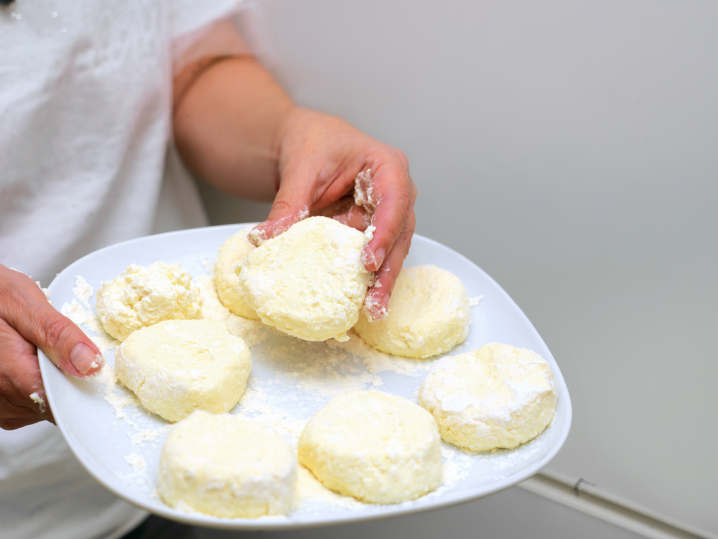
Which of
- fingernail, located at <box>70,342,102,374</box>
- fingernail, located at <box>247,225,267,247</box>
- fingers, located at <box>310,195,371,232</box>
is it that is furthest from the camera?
fingers, located at <box>310,195,371,232</box>

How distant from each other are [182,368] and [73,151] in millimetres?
838

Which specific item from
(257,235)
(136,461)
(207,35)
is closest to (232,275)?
(257,235)

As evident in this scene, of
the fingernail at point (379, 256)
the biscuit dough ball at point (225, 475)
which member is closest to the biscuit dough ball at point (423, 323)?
the fingernail at point (379, 256)

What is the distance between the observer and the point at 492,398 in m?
0.90

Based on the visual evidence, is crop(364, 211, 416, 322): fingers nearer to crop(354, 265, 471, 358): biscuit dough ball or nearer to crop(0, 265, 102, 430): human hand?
crop(354, 265, 471, 358): biscuit dough ball

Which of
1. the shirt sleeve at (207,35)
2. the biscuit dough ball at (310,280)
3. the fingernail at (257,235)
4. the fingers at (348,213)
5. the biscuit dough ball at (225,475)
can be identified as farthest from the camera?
the shirt sleeve at (207,35)

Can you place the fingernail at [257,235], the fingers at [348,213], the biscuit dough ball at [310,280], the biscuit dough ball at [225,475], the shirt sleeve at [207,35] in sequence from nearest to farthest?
the biscuit dough ball at [225,475] → the biscuit dough ball at [310,280] → the fingernail at [257,235] → the fingers at [348,213] → the shirt sleeve at [207,35]

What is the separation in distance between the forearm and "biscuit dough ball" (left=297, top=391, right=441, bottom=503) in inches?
35.4

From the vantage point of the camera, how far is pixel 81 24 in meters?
1.34

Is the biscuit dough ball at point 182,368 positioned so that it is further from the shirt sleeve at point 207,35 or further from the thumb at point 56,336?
the shirt sleeve at point 207,35

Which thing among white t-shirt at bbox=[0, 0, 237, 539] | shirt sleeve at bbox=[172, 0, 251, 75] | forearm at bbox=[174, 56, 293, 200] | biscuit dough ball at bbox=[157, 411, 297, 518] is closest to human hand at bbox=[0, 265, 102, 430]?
biscuit dough ball at bbox=[157, 411, 297, 518]

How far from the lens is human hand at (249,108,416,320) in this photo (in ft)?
3.32

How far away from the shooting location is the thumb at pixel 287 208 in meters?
1.08

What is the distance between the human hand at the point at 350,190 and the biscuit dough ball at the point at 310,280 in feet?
0.12
